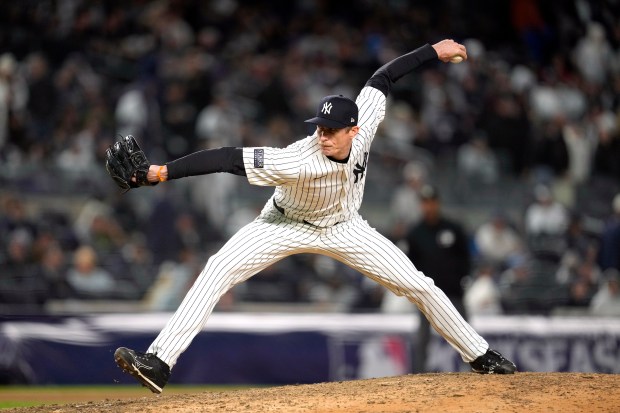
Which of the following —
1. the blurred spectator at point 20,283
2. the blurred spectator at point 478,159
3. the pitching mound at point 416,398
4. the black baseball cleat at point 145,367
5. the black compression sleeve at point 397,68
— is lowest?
the pitching mound at point 416,398

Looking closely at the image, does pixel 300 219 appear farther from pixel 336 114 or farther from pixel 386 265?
pixel 336 114

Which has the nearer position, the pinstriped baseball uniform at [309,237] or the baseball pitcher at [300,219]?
the baseball pitcher at [300,219]

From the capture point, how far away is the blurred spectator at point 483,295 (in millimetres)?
11562

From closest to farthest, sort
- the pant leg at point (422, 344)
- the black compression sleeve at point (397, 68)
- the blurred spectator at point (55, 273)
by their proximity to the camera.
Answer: the black compression sleeve at point (397, 68) < the pant leg at point (422, 344) < the blurred spectator at point (55, 273)

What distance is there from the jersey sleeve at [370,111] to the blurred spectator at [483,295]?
17.2 feet

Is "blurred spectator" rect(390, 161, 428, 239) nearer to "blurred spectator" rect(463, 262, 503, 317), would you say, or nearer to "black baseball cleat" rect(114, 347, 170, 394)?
"blurred spectator" rect(463, 262, 503, 317)

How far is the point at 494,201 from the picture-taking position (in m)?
14.1

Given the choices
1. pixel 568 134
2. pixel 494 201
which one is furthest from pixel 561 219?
pixel 568 134

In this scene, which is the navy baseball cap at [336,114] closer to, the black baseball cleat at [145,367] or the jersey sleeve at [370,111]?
the jersey sleeve at [370,111]

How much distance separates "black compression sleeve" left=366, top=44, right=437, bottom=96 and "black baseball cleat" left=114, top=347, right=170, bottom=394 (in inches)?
87.1

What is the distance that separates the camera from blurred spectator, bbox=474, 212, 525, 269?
42.8ft

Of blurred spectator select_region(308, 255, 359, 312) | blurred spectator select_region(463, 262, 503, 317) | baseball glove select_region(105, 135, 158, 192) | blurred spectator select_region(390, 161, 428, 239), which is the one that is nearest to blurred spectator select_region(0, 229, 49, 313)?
blurred spectator select_region(308, 255, 359, 312)

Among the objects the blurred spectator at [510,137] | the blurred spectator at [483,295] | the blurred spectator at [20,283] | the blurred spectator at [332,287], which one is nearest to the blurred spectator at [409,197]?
the blurred spectator at [332,287]

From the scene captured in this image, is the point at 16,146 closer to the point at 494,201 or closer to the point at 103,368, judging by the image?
the point at 103,368
